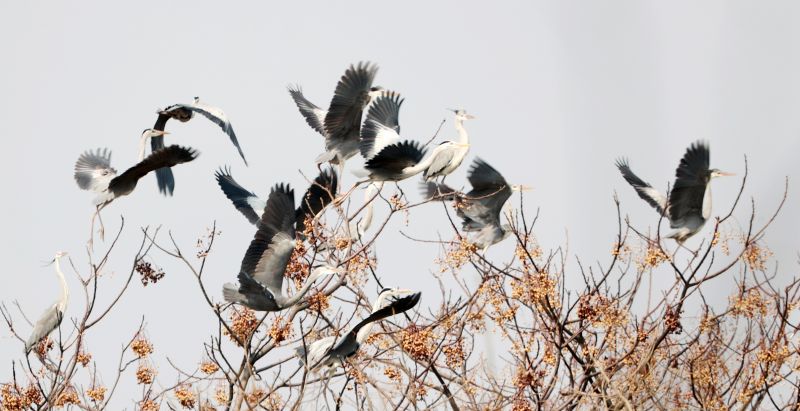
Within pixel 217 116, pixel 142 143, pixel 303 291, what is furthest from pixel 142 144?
pixel 303 291

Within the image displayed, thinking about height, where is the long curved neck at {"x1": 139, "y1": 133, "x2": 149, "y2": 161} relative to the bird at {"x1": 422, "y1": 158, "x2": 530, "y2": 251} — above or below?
above

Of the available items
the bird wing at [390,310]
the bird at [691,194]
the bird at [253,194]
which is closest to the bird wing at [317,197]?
the bird at [253,194]

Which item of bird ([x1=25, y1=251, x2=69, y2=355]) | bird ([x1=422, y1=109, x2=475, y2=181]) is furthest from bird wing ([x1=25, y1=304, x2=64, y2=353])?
bird ([x1=422, y1=109, x2=475, y2=181])

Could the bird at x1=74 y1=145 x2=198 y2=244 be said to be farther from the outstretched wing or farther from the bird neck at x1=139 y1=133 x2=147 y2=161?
the outstretched wing

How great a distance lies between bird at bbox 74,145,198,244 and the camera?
8633 millimetres

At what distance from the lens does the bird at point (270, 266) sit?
7.80 m

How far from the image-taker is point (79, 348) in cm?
849

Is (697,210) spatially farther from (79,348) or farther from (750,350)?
(79,348)

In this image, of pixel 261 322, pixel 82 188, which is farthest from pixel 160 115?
pixel 261 322

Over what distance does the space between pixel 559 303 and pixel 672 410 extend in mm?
1110

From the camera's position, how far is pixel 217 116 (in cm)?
1164

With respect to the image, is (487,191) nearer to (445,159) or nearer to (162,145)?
(445,159)

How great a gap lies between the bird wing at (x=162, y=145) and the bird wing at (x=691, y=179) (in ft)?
15.5

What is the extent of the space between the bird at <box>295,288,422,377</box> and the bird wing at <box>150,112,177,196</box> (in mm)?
3978
